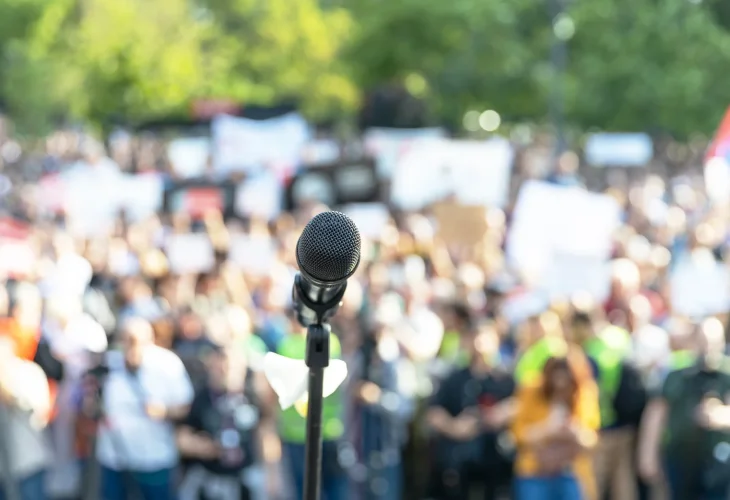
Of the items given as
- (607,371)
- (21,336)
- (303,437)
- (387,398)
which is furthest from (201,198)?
(607,371)

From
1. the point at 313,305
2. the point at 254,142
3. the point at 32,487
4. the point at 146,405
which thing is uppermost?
the point at 254,142

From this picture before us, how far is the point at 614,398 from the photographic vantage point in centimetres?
832

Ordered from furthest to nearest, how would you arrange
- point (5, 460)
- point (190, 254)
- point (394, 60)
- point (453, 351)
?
point (394, 60) → point (190, 254) → point (453, 351) → point (5, 460)

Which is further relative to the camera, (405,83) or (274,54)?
(274,54)

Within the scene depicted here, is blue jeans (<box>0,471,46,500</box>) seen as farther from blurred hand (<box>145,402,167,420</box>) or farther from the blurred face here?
the blurred face

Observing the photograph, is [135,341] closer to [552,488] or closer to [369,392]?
[369,392]

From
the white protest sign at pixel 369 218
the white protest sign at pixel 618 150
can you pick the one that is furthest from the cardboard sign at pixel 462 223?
the white protest sign at pixel 618 150

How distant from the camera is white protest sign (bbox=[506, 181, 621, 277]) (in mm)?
10250

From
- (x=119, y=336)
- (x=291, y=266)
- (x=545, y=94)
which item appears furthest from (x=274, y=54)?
(x=119, y=336)

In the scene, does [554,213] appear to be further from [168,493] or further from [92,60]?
[92,60]

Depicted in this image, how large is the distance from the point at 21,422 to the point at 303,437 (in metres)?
1.96

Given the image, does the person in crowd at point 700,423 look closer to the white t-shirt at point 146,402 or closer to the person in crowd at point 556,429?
the person in crowd at point 556,429

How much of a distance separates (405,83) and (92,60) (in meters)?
13.2

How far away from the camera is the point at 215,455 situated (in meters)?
8.06
